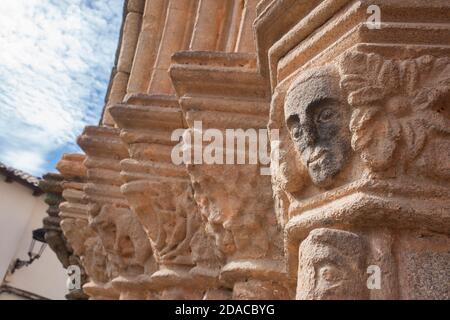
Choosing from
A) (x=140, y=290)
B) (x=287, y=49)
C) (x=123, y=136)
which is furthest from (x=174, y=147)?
(x=287, y=49)

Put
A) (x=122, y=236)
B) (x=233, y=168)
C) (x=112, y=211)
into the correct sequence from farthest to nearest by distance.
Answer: (x=112, y=211) < (x=122, y=236) < (x=233, y=168)

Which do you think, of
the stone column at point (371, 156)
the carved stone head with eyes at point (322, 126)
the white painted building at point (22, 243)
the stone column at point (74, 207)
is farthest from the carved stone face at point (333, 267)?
the white painted building at point (22, 243)

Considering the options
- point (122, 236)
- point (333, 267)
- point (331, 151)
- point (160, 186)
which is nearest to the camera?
point (333, 267)

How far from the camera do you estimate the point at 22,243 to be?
1270cm

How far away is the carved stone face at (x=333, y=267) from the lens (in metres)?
1.09

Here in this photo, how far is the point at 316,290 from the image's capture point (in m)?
1.12

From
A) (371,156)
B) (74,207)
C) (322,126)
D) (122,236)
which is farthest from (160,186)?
(74,207)

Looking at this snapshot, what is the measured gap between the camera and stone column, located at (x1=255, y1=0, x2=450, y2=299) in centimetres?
110

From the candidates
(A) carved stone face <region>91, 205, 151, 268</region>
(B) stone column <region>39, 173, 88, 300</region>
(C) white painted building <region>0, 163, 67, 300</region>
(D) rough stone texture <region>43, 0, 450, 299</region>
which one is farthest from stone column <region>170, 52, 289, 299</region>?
(C) white painted building <region>0, 163, 67, 300</region>

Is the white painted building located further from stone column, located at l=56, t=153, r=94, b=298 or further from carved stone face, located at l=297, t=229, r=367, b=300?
carved stone face, located at l=297, t=229, r=367, b=300

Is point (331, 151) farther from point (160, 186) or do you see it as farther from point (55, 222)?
point (55, 222)

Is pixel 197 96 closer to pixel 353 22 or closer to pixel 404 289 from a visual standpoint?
pixel 353 22

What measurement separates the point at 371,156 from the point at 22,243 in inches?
505

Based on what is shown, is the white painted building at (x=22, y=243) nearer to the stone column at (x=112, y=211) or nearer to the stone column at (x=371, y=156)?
the stone column at (x=112, y=211)
